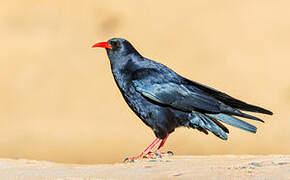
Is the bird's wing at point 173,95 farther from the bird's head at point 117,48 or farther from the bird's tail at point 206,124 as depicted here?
the bird's head at point 117,48

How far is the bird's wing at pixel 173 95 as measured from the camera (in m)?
7.95

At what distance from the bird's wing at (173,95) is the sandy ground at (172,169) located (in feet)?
2.12

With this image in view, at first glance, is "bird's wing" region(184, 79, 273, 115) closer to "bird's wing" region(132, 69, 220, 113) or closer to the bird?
the bird

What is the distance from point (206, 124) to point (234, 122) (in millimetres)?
351

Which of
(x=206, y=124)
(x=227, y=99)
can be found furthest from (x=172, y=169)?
(x=227, y=99)

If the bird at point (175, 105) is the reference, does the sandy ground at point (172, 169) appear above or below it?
below

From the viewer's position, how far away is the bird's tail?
789 centimetres

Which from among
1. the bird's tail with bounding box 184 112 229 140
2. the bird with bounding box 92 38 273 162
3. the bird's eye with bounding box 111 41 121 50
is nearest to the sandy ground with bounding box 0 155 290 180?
the bird's tail with bounding box 184 112 229 140

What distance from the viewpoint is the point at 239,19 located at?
20875 mm

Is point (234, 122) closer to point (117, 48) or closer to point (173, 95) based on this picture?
point (173, 95)

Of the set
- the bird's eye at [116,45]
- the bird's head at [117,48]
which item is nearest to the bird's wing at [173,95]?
the bird's head at [117,48]

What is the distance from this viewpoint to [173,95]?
317 inches

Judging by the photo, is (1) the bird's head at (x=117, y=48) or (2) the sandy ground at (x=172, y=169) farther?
(1) the bird's head at (x=117, y=48)

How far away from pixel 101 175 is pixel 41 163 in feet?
5.97
